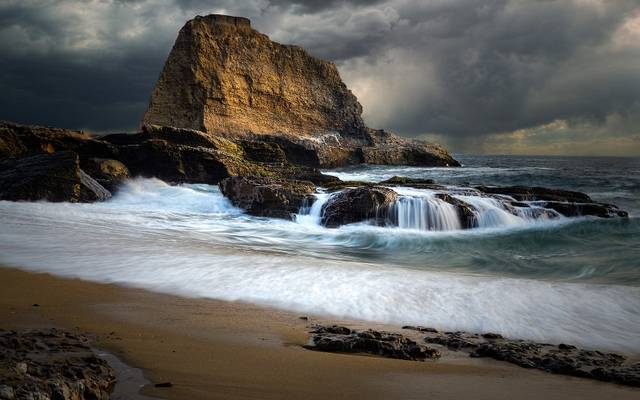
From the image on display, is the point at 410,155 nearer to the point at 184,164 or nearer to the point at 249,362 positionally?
the point at 184,164

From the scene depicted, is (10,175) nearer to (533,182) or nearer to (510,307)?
(510,307)

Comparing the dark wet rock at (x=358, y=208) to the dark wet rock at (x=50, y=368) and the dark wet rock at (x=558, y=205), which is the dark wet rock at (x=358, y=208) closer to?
the dark wet rock at (x=558, y=205)

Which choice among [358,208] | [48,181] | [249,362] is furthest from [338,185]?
[249,362]

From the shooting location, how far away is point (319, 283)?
17.5ft

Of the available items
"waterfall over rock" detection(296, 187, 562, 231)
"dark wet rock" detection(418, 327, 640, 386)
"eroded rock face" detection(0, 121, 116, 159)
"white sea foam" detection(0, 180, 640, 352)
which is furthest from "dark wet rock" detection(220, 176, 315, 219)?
"dark wet rock" detection(418, 327, 640, 386)

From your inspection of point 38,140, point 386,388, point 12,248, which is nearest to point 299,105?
point 38,140

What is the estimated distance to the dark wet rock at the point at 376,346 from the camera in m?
3.10

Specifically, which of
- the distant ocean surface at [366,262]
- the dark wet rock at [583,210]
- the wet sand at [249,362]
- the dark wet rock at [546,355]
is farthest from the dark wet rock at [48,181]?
the dark wet rock at [583,210]

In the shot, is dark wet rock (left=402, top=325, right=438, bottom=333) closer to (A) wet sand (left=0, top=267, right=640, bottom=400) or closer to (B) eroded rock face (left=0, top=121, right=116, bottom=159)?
(A) wet sand (left=0, top=267, right=640, bottom=400)

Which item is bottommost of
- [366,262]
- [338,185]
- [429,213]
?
[366,262]

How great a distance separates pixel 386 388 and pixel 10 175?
39.7 ft

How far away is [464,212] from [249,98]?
38.2 metres

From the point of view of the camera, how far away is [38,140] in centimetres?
1608

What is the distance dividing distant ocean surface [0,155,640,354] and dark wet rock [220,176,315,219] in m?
0.33
